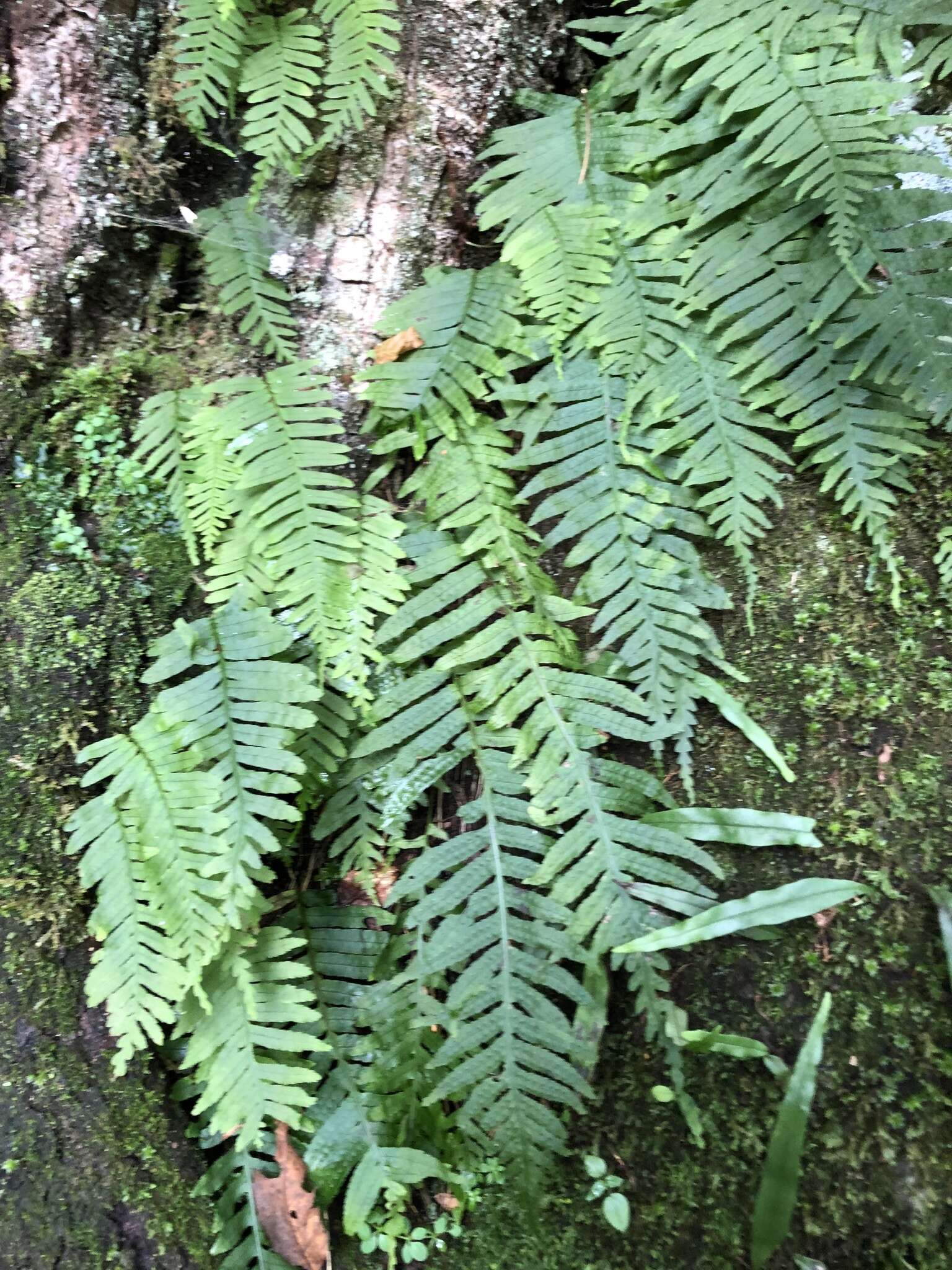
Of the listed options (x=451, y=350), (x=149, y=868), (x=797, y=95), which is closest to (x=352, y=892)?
(x=149, y=868)

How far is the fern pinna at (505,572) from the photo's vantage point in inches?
62.1

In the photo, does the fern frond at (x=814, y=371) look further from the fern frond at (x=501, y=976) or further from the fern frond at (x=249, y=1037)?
the fern frond at (x=249, y=1037)

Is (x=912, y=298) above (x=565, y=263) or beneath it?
beneath

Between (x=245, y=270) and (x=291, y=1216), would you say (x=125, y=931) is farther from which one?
(x=245, y=270)

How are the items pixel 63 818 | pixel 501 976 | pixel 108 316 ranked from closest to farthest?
pixel 501 976, pixel 63 818, pixel 108 316

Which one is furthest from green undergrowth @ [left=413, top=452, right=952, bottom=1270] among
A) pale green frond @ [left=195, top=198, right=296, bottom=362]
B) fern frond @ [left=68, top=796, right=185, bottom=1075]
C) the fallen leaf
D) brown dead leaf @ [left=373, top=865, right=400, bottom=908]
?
pale green frond @ [left=195, top=198, right=296, bottom=362]

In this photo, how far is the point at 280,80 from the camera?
1750 millimetres

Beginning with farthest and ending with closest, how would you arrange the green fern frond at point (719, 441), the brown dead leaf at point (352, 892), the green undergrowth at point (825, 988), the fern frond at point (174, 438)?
the brown dead leaf at point (352, 892), the fern frond at point (174, 438), the green fern frond at point (719, 441), the green undergrowth at point (825, 988)

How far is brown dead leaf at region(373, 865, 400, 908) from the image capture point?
6.36ft

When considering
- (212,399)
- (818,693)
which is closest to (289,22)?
(212,399)

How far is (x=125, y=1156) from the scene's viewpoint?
1623mm

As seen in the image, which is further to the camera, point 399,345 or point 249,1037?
point 399,345

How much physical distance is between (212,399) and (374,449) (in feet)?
1.69

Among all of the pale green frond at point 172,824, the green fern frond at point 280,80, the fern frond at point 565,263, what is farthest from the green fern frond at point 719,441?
the pale green frond at point 172,824
